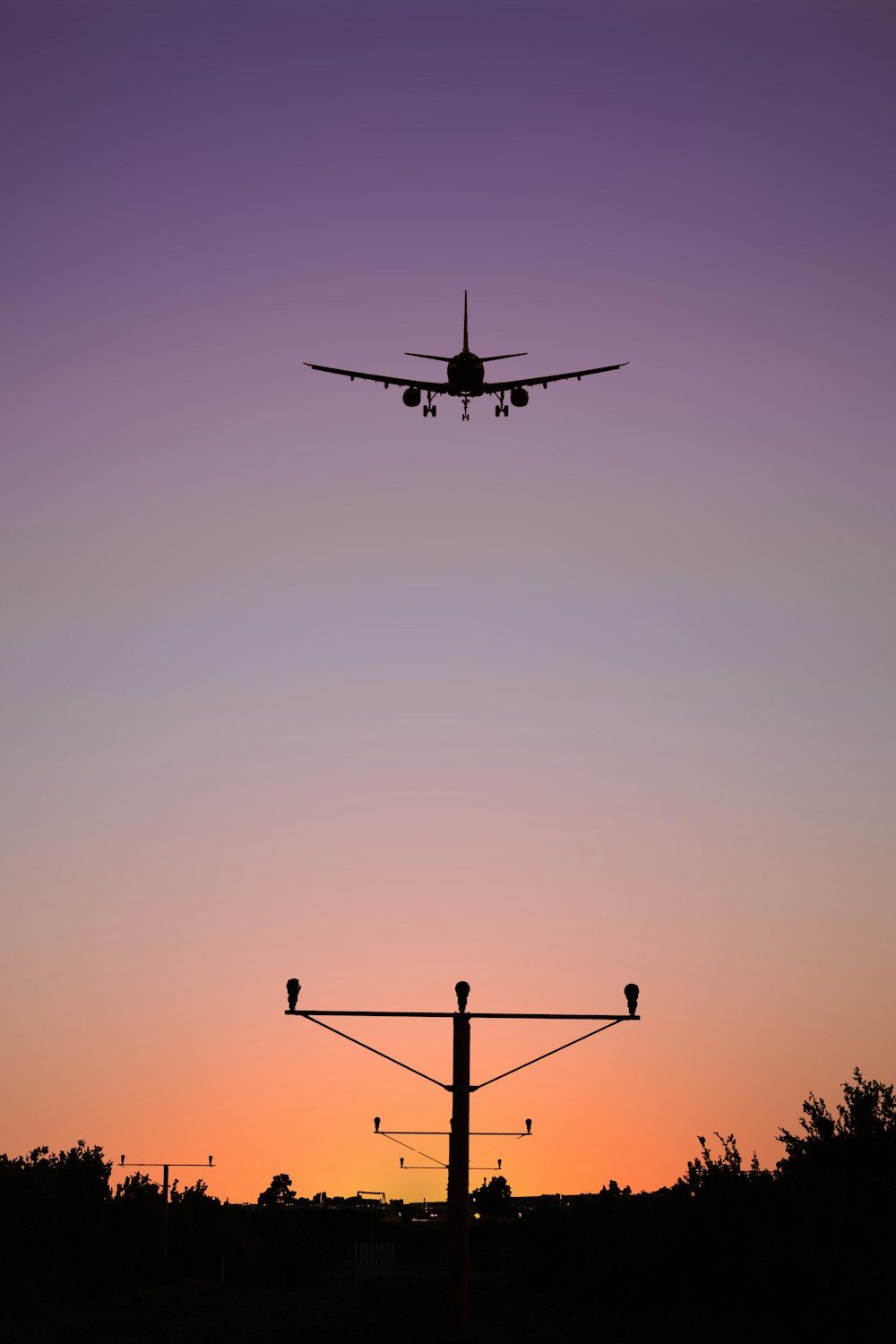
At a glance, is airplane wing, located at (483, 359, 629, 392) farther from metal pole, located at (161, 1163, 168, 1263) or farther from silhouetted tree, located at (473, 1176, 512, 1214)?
silhouetted tree, located at (473, 1176, 512, 1214)

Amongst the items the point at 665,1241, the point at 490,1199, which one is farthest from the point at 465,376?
the point at 490,1199

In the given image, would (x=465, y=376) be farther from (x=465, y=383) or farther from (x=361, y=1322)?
(x=361, y=1322)

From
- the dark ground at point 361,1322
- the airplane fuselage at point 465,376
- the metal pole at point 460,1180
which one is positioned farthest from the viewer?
the airplane fuselage at point 465,376

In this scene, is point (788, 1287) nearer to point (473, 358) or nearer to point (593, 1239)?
point (593, 1239)

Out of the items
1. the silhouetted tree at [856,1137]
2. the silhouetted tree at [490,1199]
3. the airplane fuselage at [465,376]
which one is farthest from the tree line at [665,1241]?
the silhouetted tree at [490,1199]

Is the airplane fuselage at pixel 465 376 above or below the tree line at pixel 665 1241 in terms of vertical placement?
above

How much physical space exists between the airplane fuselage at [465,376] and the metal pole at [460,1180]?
121ft

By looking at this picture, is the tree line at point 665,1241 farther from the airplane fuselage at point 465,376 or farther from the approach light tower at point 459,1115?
the airplane fuselage at point 465,376

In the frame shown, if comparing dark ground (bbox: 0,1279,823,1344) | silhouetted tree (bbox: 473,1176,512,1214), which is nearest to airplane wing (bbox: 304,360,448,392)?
dark ground (bbox: 0,1279,823,1344)

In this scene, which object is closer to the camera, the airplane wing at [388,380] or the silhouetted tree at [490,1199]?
the airplane wing at [388,380]

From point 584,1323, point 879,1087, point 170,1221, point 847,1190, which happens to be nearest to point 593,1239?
point 584,1323

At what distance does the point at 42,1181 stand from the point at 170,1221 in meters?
23.9

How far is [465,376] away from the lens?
207 feet

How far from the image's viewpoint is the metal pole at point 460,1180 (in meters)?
30.2
